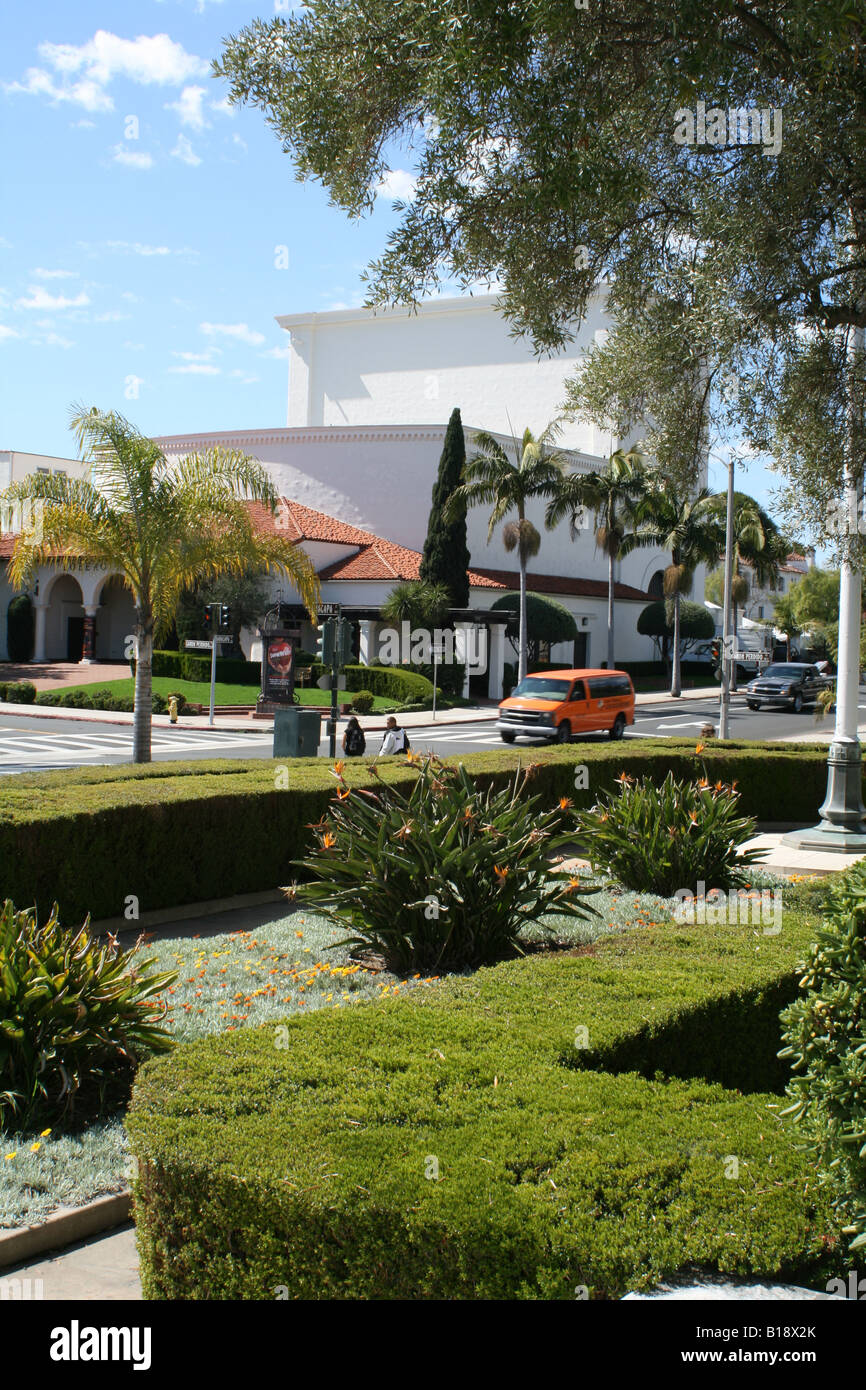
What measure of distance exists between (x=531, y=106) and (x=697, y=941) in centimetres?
591

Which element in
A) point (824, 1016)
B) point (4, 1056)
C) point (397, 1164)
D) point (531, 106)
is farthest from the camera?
point (531, 106)

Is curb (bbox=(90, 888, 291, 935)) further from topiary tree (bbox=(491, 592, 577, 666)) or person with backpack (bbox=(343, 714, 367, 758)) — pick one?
topiary tree (bbox=(491, 592, 577, 666))

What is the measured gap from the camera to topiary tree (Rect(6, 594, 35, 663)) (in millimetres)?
51250

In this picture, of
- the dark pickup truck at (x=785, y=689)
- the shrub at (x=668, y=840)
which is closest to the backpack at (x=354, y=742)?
the shrub at (x=668, y=840)

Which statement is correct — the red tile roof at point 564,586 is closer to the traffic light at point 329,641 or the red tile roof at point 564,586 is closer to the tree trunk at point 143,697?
the traffic light at point 329,641

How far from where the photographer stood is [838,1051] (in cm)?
352

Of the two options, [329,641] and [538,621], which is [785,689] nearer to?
[538,621]

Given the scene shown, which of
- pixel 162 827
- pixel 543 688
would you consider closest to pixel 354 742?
pixel 543 688

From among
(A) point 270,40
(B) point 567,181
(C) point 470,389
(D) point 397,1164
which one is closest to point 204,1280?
(D) point 397,1164

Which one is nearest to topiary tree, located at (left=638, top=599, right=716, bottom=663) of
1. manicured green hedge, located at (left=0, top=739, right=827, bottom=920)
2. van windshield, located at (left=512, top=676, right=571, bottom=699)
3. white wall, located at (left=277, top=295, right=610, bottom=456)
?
white wall, located at (left=277, top=295, right=610, bottom=456)

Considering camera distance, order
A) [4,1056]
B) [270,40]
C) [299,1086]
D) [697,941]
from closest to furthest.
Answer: [299,1086], [4,1056], [697,941], [270,40]

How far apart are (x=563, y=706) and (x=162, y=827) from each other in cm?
1985

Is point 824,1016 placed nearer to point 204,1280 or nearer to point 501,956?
point 204,1280

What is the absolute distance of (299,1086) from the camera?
3979 millimetres
